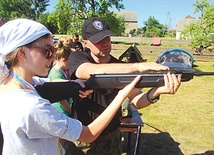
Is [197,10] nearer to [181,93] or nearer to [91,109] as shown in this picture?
[181,93]

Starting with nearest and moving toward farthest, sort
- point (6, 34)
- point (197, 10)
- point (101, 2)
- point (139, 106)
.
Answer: point (6, 34) < point (139, 106) < point (197, 10) < point (101, 2)

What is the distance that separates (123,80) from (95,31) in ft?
1.91

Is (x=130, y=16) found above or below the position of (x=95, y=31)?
above

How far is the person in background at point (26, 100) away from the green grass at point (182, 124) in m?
3.38

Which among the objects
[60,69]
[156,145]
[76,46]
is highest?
[76,46]

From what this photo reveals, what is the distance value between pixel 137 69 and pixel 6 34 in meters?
0.99

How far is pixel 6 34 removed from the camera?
1.28 m

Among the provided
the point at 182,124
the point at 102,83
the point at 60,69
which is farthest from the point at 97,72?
the point at 182,124

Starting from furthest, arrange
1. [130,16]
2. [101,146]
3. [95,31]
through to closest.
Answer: [130,16], [101,146], [95,31]

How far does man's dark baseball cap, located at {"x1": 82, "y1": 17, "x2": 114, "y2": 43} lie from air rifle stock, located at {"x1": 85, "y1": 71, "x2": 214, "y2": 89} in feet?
1.27

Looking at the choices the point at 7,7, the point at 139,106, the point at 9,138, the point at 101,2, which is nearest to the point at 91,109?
the point at 139,106

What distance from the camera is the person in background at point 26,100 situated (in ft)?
4.00

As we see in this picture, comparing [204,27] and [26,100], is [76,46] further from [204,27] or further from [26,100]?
[204,27]

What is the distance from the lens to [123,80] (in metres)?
1.82
